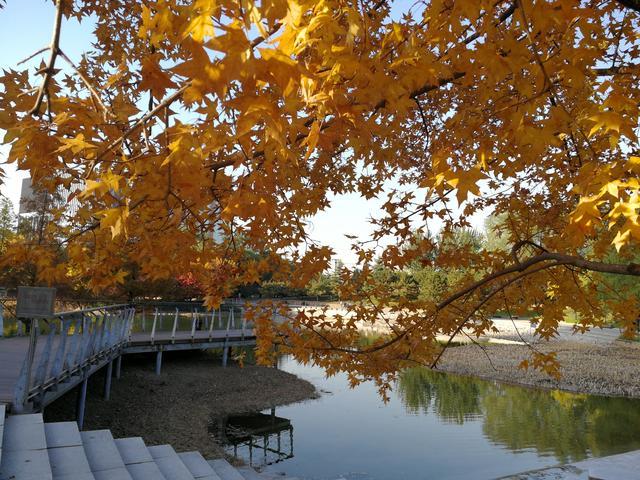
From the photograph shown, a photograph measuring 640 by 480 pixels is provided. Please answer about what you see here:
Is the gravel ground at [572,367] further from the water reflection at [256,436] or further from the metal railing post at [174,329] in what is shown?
the metal railing post at [174,329]

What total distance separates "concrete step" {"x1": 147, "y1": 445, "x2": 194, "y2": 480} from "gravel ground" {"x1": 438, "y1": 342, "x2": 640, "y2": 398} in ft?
32.4

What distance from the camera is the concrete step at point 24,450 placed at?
119 inches

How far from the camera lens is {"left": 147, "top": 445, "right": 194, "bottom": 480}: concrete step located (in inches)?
162

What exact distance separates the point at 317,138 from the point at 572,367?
18.7m

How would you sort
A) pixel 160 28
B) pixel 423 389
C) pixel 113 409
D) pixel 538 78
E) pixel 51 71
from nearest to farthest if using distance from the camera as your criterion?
pixel 160 28 < pixel 51 71 < pixel 538 78 < pixel 113 409 < pixel 423 389

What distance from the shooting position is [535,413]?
1210 centimetres

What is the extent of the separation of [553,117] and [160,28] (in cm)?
195

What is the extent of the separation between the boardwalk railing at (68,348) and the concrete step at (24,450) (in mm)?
727

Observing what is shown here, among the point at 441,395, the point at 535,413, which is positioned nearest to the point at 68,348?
the point at 441,395

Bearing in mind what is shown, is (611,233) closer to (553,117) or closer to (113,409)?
(553,117)

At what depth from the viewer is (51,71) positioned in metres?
2.08

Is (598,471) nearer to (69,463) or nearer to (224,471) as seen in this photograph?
(224,471)

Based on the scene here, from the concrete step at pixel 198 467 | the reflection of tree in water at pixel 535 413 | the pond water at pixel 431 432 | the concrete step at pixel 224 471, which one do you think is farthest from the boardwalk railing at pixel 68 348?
the reflection of tree in water at pixel 535 413

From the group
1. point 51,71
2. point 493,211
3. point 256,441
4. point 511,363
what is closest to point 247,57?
point 51,71
